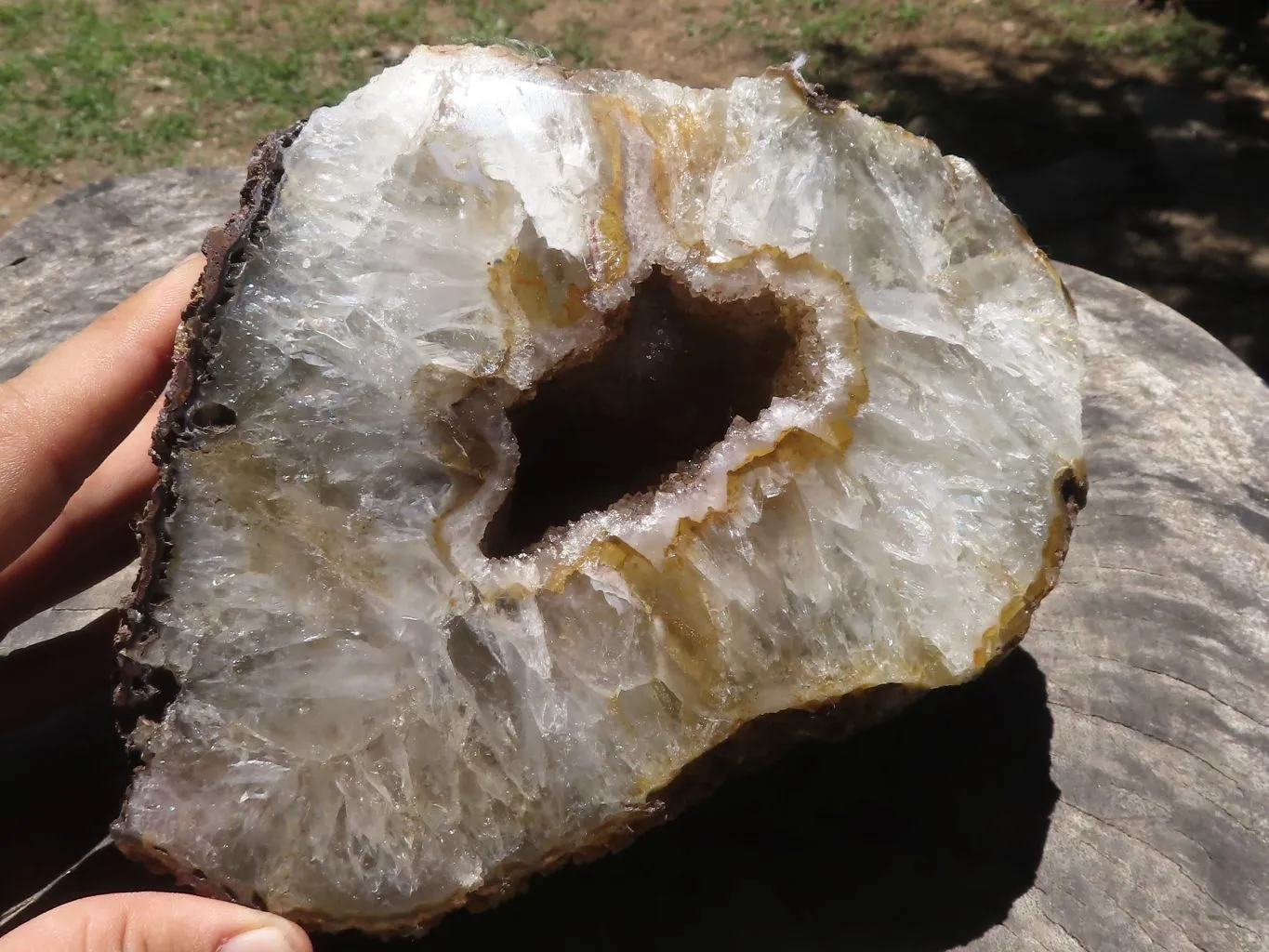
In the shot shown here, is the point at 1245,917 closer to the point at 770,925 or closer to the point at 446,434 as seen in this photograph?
the point at 770,925

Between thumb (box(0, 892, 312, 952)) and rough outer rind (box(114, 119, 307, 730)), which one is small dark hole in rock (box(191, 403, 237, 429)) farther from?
thumb (box(0, 892, 312, 952))

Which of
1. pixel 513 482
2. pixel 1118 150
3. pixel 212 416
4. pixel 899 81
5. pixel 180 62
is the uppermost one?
pixel 212 416

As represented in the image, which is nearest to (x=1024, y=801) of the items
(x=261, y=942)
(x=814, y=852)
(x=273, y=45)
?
(x=814, y=852)

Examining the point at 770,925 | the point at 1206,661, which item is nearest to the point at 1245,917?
the point at 1206,661

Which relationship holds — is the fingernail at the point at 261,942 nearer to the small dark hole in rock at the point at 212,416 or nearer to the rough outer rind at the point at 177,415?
the rough outer rind at the point at 177,415

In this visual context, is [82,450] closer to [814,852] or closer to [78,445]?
[78,445]
